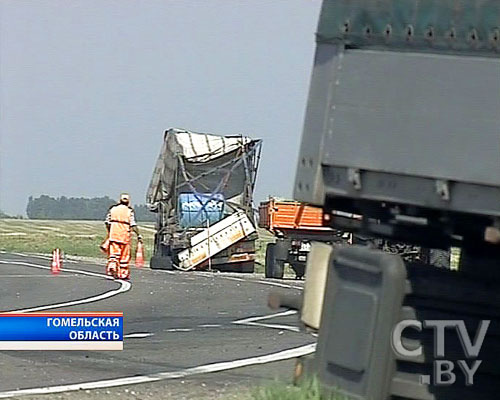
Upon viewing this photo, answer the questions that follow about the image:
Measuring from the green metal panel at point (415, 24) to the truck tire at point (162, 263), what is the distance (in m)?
27.2

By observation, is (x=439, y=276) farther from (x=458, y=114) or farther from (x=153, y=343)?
(x=153, y=343)

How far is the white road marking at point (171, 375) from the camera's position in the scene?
10500 millimetres

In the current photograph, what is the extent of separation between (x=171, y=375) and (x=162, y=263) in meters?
24.1

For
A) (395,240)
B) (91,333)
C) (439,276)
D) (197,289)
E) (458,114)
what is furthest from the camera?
(197,289)

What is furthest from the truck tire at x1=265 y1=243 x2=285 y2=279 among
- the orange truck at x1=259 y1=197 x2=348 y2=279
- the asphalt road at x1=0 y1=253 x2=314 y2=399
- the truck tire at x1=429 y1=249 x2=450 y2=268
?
the truck tire at x1=429 y1=249 x2=450 y2=268

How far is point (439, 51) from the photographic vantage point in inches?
277

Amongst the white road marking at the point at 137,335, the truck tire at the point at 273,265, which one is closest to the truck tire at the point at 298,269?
the truck tire at the point at 273,265

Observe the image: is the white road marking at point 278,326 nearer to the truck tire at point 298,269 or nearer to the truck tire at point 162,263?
the truck tire at point 298,269

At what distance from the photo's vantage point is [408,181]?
7.13 meters

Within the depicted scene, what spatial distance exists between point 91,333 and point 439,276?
7.01m

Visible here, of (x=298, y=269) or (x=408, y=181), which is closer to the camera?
Result: (x=408, y=181)

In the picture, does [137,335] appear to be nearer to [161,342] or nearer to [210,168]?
[161,342]

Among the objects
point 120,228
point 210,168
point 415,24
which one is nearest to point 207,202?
point 210,168

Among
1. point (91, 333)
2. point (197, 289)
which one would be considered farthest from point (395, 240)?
point (197, 289)
